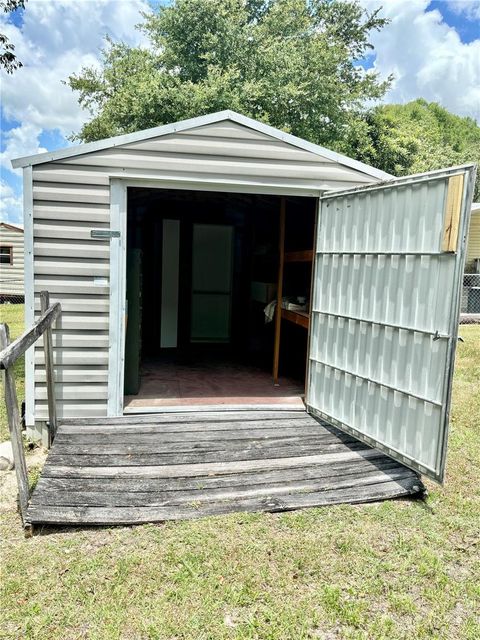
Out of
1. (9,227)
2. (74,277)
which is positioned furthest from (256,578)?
(9,227)

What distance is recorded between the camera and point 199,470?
351 cm

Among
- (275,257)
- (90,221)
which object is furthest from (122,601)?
(275,257)

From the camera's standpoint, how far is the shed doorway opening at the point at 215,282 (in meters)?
6.17

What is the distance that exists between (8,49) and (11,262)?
12.2 meters

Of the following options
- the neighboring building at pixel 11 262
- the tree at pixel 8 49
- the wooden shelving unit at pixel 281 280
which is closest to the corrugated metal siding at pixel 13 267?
the neighboring building at pixel 11 262

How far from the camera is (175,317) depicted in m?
7.79

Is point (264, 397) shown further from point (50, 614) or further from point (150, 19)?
point (150, 19)

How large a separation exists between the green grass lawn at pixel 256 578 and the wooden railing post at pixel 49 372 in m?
0.95

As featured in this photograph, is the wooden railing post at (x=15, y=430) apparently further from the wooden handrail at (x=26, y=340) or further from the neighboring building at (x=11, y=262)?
the neighboring building at (x=11, y=262)

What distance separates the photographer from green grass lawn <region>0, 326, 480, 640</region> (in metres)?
2.20

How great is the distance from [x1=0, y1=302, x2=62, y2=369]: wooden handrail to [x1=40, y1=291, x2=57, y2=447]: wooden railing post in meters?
0.08

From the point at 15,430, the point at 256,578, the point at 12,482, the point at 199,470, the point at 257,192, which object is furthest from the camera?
the point at 257,192

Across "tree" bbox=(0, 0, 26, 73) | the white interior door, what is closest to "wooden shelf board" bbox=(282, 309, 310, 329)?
the white interior door

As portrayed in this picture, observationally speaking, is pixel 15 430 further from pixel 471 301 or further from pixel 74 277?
pixel 471 301
